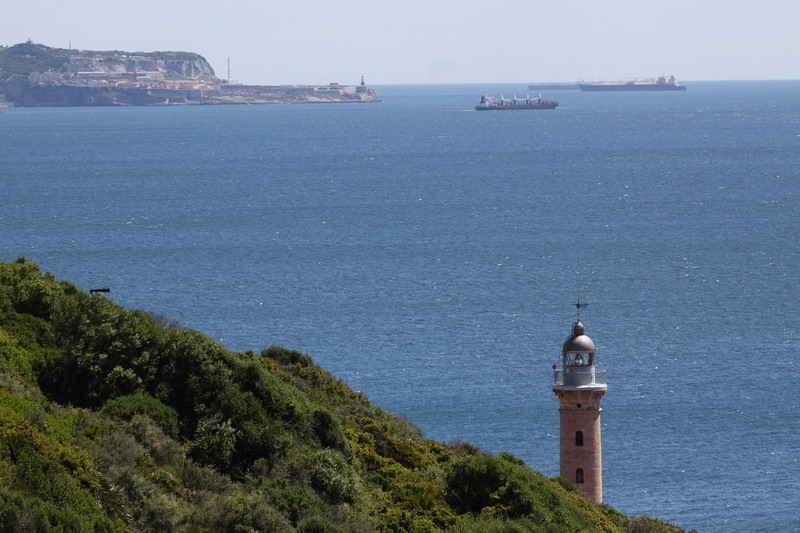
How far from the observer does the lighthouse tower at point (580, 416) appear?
1102 inches

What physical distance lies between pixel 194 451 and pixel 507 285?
181ft

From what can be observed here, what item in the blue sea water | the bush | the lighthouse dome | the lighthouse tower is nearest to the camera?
the bush

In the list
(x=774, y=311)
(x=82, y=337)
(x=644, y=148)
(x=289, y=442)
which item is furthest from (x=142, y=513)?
(x=644, y=148)

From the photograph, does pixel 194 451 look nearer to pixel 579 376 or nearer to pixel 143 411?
pixel 143 411

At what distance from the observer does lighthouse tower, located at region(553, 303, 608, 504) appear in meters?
28.0

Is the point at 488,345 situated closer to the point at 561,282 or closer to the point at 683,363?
the point at 683,363

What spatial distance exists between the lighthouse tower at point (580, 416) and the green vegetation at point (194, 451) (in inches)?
39.1

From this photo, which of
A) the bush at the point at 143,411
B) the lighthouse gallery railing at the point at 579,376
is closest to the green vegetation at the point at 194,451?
the bush at the point at 143,411

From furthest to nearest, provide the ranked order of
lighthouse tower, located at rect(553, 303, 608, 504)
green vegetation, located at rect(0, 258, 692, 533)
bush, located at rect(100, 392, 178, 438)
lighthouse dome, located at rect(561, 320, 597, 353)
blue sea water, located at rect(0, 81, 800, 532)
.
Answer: blue sea water, located at rect(0, 81, 800, 532) → lighthouse dome, located at rect(561, 320, 597, 353) → lighthouse tower, located at rect(553, 303, 608, 504) → bush, located at rect(100, 392, 178, 438) → green vegetation, located at rect(0, 258, 692, 533)

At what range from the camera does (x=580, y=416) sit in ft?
92.0

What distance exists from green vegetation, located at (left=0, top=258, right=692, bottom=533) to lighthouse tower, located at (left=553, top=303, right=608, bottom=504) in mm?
994

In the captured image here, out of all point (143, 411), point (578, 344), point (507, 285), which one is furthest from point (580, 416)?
point (507, 285)

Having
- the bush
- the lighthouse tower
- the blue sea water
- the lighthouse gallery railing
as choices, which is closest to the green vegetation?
the bush

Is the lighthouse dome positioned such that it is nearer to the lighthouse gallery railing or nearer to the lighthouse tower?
the lighthouse tower
